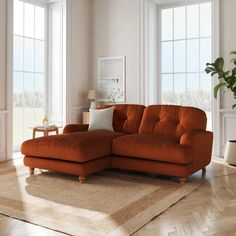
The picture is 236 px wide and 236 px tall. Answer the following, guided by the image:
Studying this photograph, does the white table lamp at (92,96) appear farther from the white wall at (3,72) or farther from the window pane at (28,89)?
the white wall at (3,72)

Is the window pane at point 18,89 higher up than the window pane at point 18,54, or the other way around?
the window pane at point 18,54

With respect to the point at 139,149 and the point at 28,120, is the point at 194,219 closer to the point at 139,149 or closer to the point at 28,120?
the point at 139,149

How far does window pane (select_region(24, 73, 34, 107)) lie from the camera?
229 inches

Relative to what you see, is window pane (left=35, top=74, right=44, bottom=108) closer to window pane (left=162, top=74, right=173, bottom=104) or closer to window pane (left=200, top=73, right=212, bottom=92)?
window pane (left=162, top=74, right=173, bottom=104)

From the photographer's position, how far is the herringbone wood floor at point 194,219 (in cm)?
232

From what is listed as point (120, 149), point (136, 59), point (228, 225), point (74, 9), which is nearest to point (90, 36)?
point (74, 9)

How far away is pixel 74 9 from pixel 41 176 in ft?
11.2

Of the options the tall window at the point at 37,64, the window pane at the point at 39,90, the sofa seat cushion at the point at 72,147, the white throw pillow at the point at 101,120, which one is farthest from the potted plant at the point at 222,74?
the window pane at the point at 39,90

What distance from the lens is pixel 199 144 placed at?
12.6 ft

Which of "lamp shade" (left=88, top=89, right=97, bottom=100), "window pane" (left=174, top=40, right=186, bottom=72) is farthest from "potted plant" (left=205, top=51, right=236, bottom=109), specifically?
"lamp shade" (left=88, top=89, right=97, bottom=100)

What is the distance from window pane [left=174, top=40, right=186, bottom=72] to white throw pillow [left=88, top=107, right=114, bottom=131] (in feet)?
5.94

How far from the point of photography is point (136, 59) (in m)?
5.95

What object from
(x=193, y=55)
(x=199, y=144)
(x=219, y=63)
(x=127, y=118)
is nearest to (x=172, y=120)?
(x=199, y=144)

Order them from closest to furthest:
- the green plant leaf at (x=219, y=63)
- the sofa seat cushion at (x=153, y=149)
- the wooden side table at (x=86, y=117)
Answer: the sofa seat cushion at (x=153, y=149) → the green plant leaf at (x=219, y=63) → the wooden side table at (x=86, y=117)
